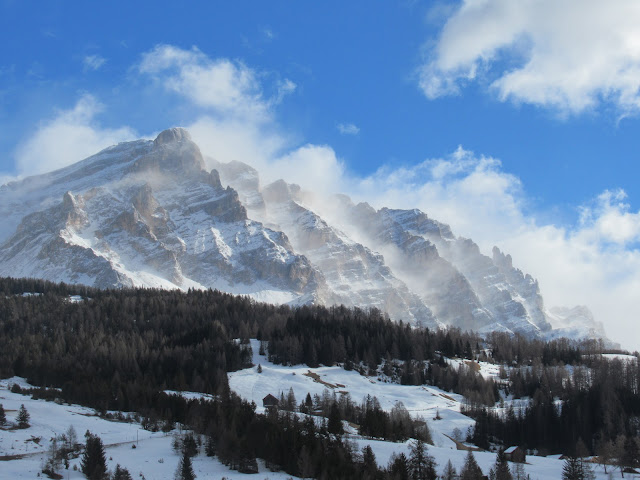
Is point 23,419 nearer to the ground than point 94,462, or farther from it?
farther from it

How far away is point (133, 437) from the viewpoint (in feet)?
275

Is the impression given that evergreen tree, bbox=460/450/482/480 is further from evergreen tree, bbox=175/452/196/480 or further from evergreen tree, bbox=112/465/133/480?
evergreen tree, bbox=112/465/133/480

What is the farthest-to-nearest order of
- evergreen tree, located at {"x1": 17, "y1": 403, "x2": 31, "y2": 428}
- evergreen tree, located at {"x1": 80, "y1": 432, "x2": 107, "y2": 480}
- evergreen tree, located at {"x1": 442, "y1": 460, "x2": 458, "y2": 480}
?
1. evergreen tree, located at {"x1": 17, "y1": 403, "x2": 31, "y2": 428}
2. evergreen tree, located at {"x1": 442, "y1": 460, "x2": 458, "y2": 480}
3. evergreen tree, located at {"x1": 80, "y1": 432, "x2": 107, "y2": 480}

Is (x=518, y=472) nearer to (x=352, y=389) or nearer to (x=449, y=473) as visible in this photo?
(x=449, y=473)

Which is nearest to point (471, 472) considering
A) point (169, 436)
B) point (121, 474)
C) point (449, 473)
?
point (449, 473)

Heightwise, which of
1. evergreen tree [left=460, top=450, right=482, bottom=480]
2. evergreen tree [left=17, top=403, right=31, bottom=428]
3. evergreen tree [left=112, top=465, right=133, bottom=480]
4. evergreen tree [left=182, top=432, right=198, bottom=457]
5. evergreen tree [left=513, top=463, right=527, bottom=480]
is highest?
evergreen tree [left=17, top=403, right=31, bottom=428]

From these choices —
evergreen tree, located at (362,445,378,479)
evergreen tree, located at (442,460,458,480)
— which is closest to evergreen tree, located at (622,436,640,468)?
evergreen tree, located at (442,460,458,480)

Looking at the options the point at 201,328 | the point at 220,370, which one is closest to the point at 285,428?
the point at 220,370

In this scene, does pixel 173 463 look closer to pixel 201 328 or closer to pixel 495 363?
pixel 201 328

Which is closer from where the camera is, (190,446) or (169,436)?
(190,446)

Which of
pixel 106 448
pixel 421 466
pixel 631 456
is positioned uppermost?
pixel 106 448

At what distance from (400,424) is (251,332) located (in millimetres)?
86884

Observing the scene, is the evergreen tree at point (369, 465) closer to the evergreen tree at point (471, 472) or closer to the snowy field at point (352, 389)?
the evergreen tree at point (471, 472)

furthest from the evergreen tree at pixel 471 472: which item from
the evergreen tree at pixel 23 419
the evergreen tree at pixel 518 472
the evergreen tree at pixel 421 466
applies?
the evergreen tree at pixel 23 419
